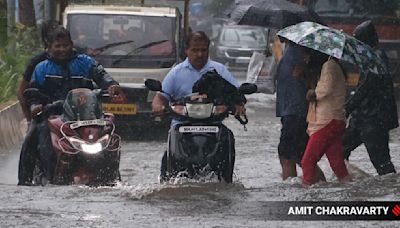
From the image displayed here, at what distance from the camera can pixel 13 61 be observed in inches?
812

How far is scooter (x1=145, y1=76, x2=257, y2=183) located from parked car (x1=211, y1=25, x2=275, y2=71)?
1082 inches

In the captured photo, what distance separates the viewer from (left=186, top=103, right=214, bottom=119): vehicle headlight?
9.19 m

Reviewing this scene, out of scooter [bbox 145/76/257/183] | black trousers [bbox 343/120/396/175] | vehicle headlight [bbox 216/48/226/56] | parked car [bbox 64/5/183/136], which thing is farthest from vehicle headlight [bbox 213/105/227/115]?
vehicle headlight [bbox 216/48/226/56]

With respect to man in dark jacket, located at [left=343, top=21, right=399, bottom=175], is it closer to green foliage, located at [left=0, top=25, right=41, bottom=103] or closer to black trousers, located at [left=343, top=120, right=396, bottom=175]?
black trousers, located at [left=343, top=120, right=396, bottom=175]

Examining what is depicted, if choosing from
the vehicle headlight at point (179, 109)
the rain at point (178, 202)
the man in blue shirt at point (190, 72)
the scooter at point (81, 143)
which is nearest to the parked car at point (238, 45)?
the rain at point (178, 202)

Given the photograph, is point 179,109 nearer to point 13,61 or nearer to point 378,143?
point 378,143

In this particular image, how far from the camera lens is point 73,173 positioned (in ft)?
31.0

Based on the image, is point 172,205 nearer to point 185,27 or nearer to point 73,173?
point 73,173

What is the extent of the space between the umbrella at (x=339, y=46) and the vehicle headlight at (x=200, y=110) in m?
1.15

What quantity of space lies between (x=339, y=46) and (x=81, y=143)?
2319mm

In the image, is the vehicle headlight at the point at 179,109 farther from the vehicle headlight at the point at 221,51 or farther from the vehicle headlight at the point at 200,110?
the vehicle headlight at the point at 221,51

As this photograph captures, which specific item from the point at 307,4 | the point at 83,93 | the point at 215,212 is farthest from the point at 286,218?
the point at 307,4

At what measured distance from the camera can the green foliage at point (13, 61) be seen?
742 inches

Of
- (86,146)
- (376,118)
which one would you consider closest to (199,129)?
(86,146)
